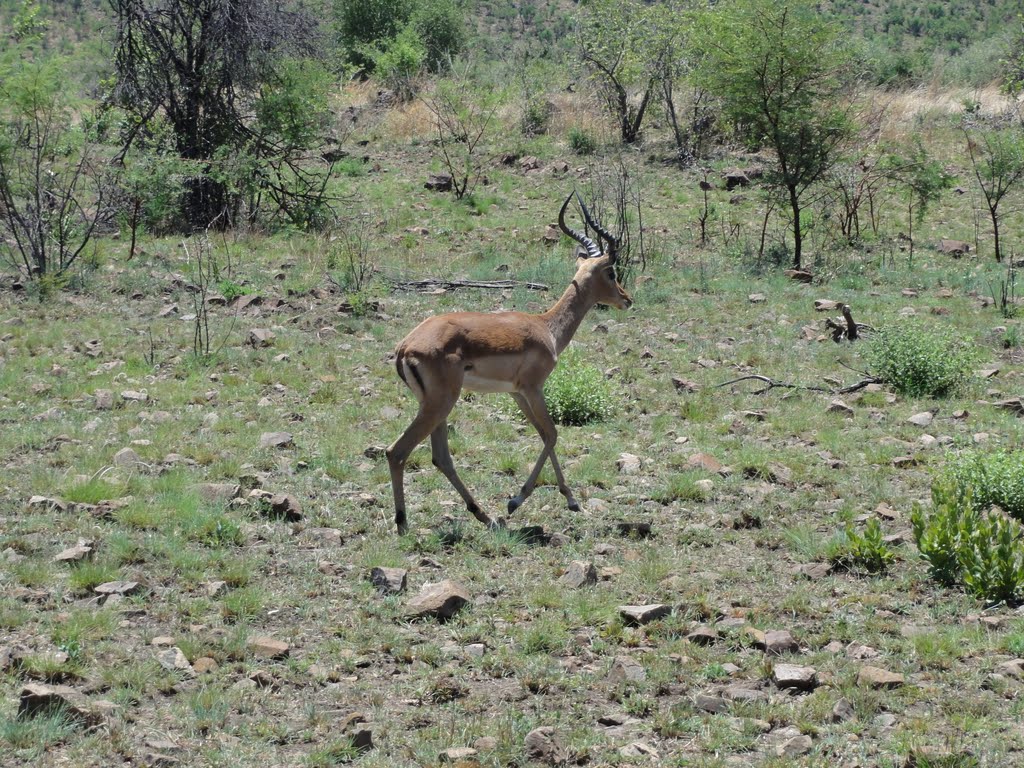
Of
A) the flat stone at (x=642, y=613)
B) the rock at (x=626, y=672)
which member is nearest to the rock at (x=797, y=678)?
the rock at (x=626, y=672)

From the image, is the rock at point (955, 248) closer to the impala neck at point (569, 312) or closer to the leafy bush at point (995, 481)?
the impala neck at point (569, 312)

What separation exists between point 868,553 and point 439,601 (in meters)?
3.14

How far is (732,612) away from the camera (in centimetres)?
725

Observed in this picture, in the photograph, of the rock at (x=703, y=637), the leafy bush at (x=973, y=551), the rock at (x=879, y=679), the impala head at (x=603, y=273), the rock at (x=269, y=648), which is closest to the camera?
the rock at (x=879, y=679)

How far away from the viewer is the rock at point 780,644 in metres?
6.65

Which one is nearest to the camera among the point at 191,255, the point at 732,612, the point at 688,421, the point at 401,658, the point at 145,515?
the point at 401,658

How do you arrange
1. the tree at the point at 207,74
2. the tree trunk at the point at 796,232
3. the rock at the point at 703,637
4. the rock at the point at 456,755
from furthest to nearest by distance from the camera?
the tree at the point at 207,74 < the tree trunk at the point at 796,232 < the rock at the point at 703,637 < the rock at the point at 456,755

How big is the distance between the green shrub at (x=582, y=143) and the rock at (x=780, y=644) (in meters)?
25.0

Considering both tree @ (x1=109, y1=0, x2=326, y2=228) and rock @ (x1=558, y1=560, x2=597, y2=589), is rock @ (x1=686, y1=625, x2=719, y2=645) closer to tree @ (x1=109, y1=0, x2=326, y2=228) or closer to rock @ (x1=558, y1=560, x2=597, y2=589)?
rock @ (x1=558, y1=560, x2=597, y2=589)

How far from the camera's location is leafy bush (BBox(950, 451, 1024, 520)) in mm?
8781

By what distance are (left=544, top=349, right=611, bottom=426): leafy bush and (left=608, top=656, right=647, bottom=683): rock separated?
5.63 meters

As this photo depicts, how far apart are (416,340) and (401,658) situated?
2.94 meters

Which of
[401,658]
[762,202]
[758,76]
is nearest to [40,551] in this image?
[401,658]

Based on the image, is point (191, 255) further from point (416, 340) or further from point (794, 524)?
point (794, 524)
